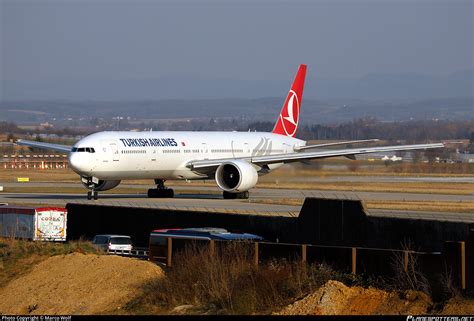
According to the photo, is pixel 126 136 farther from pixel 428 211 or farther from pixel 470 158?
pixel 470 158

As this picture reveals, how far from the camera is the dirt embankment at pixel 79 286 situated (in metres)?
29.5

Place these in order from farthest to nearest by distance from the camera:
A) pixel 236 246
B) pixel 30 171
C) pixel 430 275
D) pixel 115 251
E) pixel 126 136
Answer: pixel 30 171, pixel 126 136, pixel 115 251, pixel 236 246, pixel 430 275

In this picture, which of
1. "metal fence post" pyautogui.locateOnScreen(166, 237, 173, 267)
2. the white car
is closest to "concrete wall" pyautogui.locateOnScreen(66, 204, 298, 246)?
the white car

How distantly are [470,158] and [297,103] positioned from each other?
4126cm

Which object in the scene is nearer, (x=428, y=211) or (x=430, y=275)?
(x=430, y=275)

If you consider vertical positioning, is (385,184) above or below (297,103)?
below

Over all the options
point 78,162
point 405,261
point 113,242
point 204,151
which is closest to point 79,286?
point 113,242

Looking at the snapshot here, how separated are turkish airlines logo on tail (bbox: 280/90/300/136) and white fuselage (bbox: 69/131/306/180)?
3299 mm

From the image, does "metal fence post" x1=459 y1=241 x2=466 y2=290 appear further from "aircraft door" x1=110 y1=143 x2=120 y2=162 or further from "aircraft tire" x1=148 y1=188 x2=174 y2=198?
"aircraft tire" x1=148 y1=188 x2=174 y2=198

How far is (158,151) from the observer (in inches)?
2261

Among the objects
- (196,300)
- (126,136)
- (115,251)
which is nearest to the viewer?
(196,300)

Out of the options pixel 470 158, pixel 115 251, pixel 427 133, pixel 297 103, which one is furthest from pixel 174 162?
pixel 427 133

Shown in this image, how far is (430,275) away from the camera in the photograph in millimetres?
25234

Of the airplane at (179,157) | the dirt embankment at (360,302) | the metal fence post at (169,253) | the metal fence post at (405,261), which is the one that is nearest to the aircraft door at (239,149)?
the airplane at (179,157)
